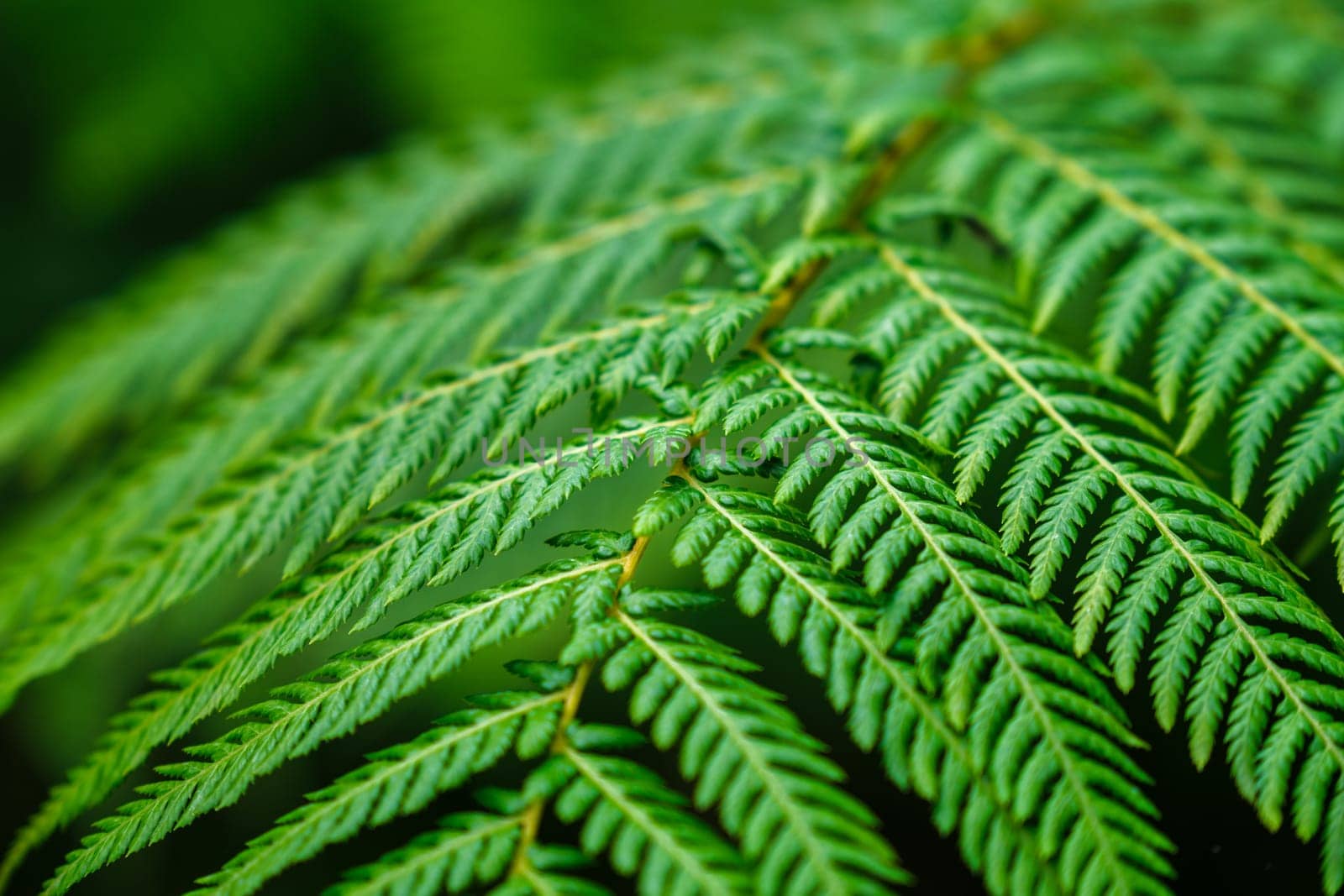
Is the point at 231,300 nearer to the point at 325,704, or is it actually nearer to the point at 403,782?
the point at 325,704

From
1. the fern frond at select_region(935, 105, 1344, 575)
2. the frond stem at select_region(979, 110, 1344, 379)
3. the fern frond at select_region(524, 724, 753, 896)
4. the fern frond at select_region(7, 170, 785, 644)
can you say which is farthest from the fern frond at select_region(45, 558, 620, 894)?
the frond stem at select_region(979, 110, 1344, 379)

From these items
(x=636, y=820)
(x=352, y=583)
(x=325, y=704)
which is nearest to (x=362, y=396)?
(x=352, y=583)

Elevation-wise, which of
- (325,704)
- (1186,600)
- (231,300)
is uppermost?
(231,300)

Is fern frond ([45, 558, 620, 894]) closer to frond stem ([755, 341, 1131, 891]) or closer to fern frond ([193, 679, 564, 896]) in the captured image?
fern frond ([193, 679, 564, 896])

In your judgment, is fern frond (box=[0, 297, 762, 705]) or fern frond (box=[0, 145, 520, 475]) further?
fern frond (box=[0, 145, 520, 475])

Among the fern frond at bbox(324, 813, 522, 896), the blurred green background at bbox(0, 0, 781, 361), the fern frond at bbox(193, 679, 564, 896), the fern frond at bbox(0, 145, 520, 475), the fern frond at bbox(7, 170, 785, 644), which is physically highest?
the blurred green background at bbox(0, 0, 781, 361)

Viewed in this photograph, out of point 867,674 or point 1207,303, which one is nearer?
point 867,674

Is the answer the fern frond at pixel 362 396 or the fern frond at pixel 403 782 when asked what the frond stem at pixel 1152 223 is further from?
the fern frond at pixel 403 782

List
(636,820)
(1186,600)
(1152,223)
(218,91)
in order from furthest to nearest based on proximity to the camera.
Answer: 1. (218,91)
2. (1152,223)
3. (1186,600)
4. (636,820)
